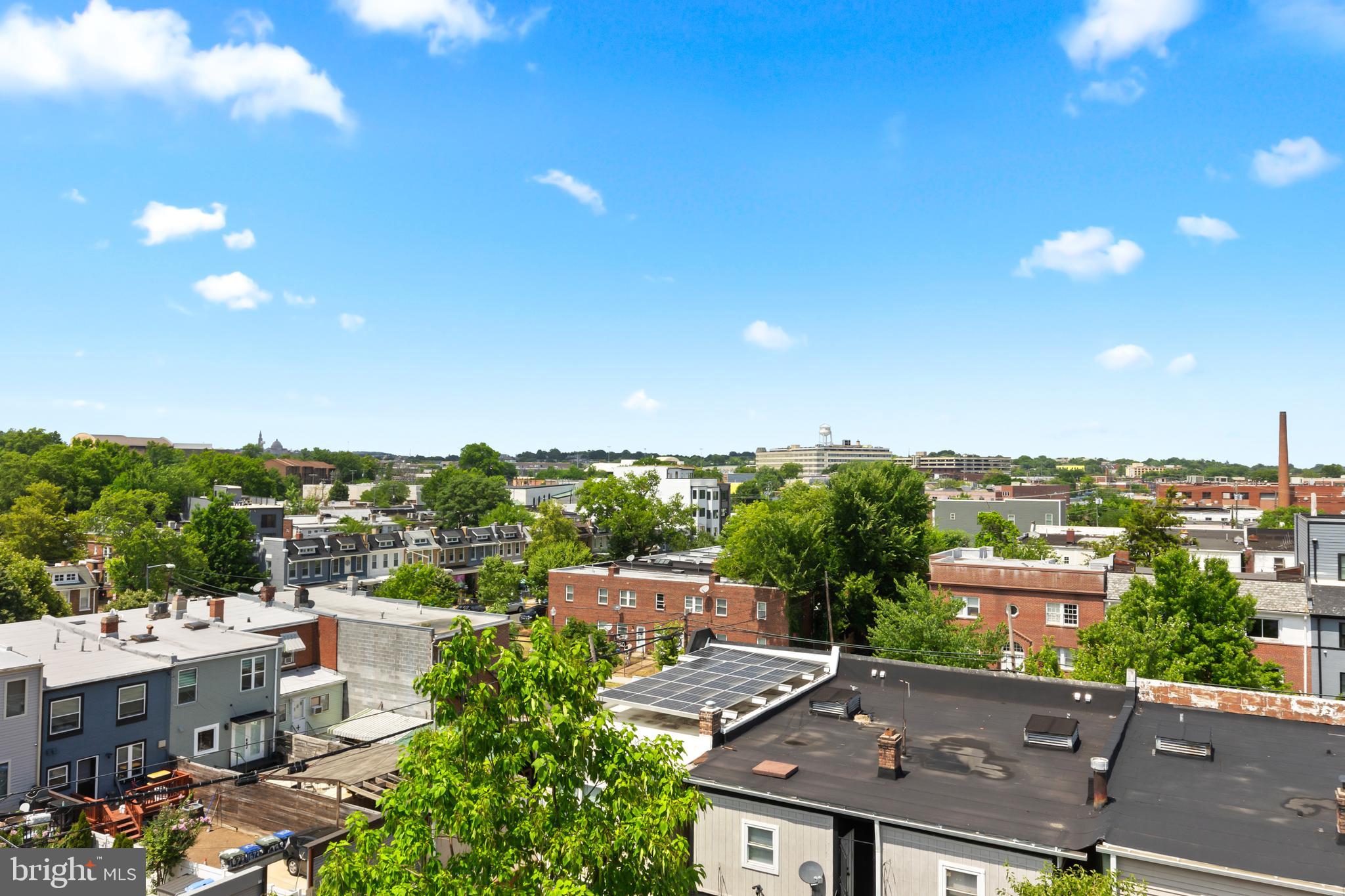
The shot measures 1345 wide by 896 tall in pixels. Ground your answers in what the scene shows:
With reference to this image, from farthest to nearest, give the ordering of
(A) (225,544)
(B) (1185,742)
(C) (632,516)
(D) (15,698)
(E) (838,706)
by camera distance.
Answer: (C) (632,516) → (A) (225,544) → (D) (15,698) → (E) (838,706) → (B) (1185,742)

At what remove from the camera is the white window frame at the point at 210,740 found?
3134 centimetres

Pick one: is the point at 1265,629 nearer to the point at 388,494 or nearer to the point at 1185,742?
the point at 1185,742

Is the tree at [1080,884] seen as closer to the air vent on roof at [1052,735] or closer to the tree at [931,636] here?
the air vent on roof at [1052,735]

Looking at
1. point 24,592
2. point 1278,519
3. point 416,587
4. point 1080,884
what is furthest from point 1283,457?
point 24,592

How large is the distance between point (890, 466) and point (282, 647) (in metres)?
36.0

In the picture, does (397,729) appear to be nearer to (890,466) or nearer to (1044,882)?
(1044,882)

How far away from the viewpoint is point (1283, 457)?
103062 millimetres

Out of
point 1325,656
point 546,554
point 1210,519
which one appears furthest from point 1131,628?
point 1210,519

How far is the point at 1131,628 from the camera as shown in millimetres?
27688

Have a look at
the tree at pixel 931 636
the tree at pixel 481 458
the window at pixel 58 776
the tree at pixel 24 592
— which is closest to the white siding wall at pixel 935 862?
the tree at pixel 931 636

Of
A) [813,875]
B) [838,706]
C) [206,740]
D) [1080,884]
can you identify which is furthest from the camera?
[206,740]

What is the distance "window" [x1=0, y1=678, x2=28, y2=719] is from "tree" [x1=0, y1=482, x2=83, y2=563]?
5545cm

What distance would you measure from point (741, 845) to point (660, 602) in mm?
37613

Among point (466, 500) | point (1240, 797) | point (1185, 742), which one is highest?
point (466, 500)
